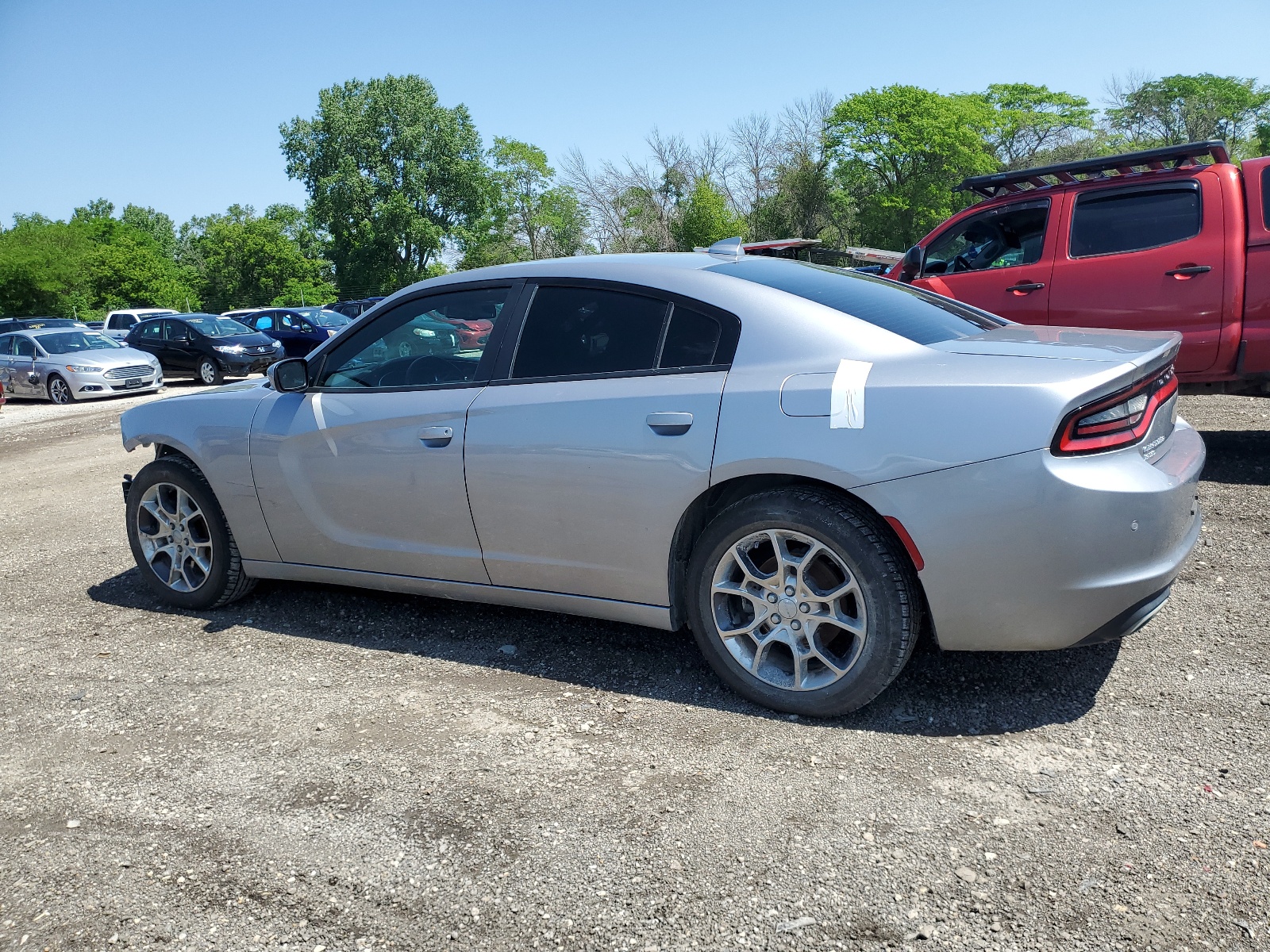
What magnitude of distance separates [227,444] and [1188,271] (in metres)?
6.07

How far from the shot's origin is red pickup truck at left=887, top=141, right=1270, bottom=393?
6242 mm

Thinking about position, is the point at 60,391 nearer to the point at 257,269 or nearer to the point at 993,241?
the point at 993,241

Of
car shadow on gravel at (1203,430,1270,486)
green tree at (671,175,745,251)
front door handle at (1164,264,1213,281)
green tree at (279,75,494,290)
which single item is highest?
green tree at (279,75,494,290)

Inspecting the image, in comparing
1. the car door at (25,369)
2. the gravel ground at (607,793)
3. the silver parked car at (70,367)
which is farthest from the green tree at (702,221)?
the gravel ground at (607,793)

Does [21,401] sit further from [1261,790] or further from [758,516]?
[1261,790]

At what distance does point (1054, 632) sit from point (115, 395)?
19174 millimetres

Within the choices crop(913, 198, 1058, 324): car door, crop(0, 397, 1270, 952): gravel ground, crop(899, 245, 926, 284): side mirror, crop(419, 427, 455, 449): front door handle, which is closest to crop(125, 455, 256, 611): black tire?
crop(0, 397, 1270, 952): gravel ground

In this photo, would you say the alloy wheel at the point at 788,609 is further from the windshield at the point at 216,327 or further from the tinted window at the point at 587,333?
the windshield at the point at 216,327

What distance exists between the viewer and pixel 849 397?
3.05 metres

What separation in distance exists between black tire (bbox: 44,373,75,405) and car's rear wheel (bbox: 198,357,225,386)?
337 centimetres

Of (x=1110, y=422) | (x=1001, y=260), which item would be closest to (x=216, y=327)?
(x=1001, y=260)

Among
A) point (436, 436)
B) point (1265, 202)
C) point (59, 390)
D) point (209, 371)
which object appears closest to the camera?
point (436, 436)

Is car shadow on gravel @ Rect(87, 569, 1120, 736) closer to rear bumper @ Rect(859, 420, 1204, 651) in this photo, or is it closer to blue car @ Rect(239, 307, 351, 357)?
rear bumper @ Rect(859, 420, 1204, 651)

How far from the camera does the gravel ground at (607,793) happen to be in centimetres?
229
